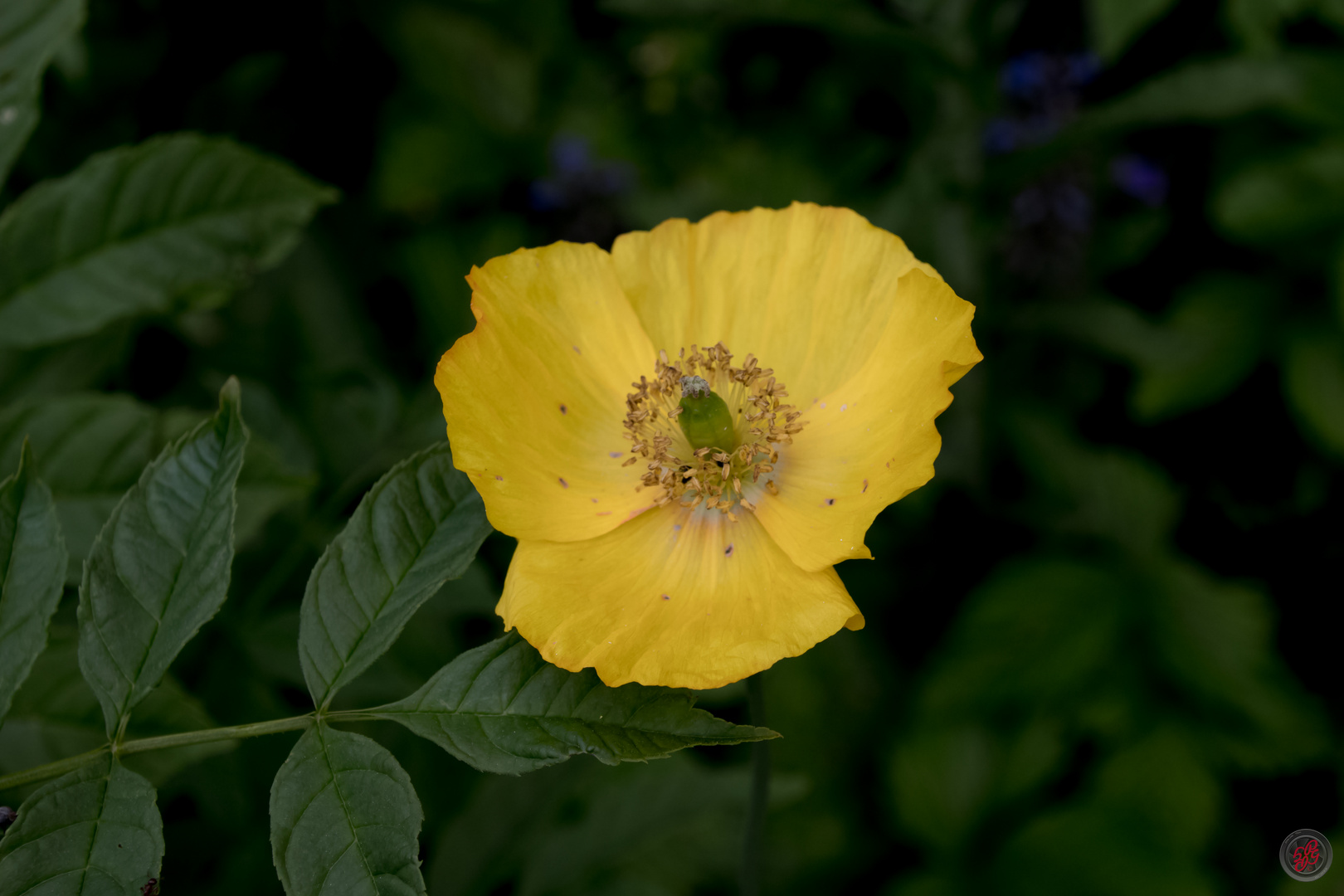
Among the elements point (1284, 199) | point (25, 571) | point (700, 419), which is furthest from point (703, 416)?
point (1284, 199)

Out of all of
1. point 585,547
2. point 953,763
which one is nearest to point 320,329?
point 585,547

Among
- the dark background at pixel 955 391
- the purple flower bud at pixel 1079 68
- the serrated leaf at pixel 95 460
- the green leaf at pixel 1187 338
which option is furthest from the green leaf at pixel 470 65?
the serrated leaf at pixel 95 460

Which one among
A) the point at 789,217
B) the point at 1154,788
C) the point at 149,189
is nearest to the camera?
the point at 789,217

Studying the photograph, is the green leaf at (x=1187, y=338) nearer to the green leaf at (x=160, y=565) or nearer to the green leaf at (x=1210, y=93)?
the green leaf at (x=1210, y=93)

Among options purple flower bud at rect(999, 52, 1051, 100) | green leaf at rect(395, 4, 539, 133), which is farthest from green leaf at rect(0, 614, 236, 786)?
purple flower bud at rect(999, 52, 1051, 100)

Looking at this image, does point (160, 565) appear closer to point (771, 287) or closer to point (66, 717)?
point (66, 717)

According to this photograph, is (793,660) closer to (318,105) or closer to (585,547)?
(585,547)
